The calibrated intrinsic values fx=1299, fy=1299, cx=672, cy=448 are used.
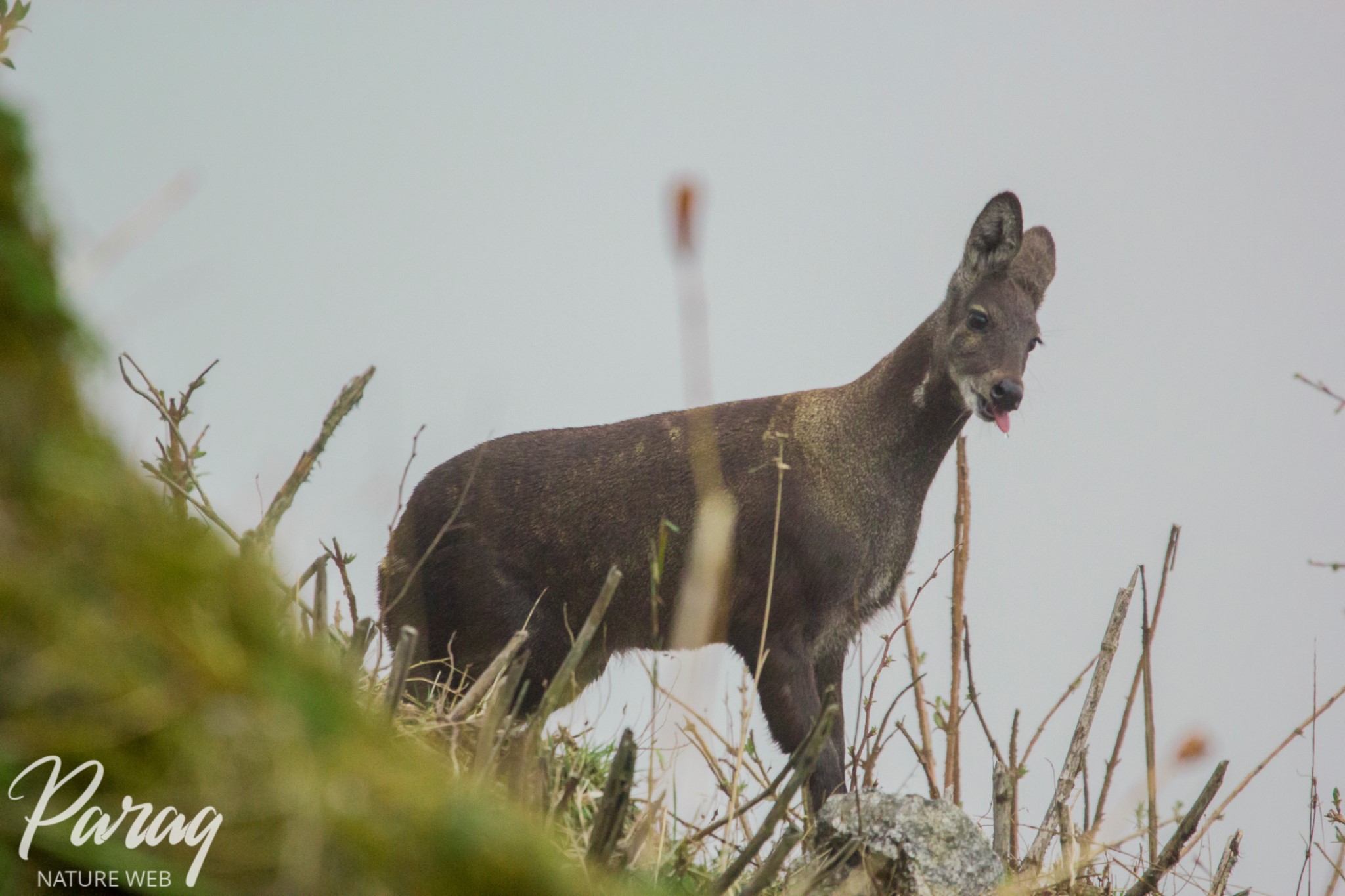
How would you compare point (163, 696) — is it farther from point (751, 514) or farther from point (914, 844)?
point (751, 514)

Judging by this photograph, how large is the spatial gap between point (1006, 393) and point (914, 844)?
335 centimetres

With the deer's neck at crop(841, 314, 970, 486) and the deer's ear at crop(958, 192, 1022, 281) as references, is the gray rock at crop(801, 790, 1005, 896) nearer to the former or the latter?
the deer's neck at crop(841, 314, 970, 486)

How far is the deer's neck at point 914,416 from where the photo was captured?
7.06m

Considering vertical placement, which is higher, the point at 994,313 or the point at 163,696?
the point at 994,313

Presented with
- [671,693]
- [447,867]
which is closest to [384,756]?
[447,867]

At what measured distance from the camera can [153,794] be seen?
1070 millimetres

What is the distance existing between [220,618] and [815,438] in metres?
6.12

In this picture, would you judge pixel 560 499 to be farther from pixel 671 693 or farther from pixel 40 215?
pixel 40 215

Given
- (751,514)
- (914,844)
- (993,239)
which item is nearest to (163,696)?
(914,844)

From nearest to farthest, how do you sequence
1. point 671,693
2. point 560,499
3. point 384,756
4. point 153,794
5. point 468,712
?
point 153,794 → point 384,756 → point 671,693 → point 468,712 → point 560,499

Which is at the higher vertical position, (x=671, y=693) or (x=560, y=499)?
(x=671, y=693)

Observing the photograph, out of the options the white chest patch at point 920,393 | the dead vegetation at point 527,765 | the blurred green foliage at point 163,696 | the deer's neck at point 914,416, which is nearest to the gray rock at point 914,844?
the dead vegetation at point 527,765

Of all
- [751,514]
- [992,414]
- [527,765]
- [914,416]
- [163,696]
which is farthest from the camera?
[914,416]

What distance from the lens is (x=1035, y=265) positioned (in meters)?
7.52
